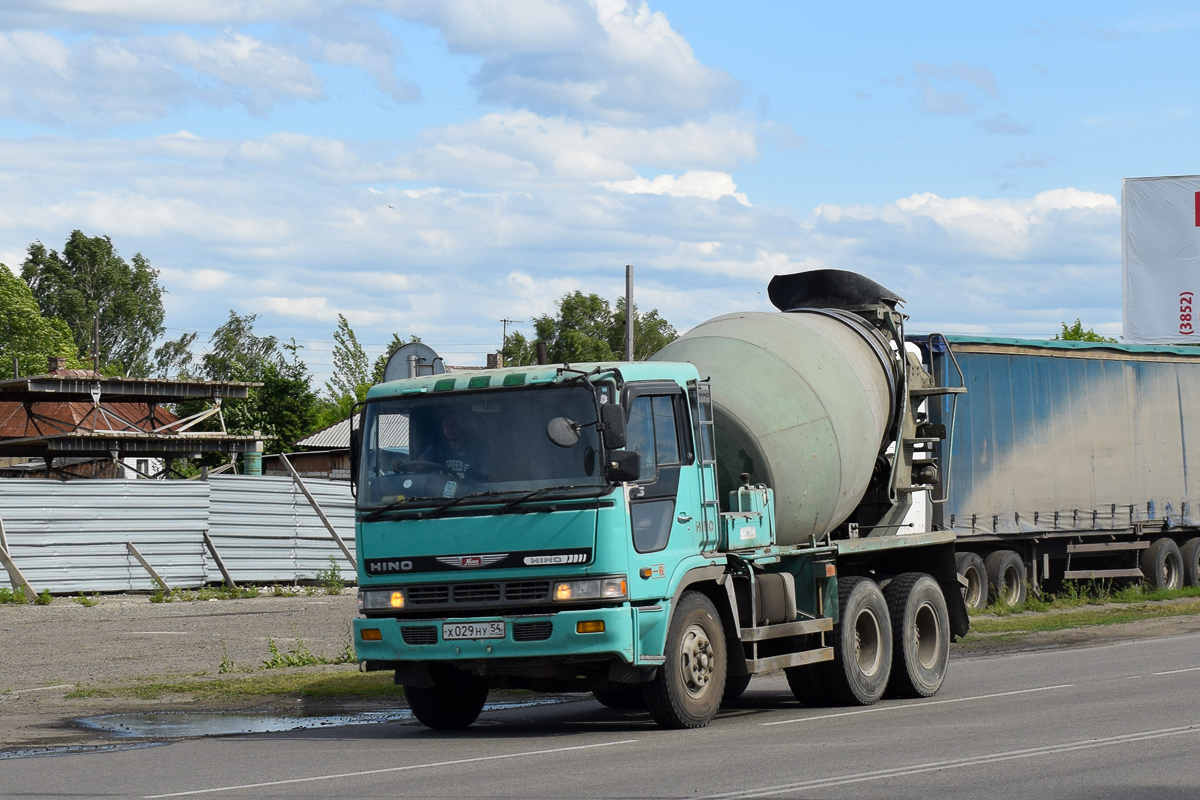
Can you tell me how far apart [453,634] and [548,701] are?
13.6 feet

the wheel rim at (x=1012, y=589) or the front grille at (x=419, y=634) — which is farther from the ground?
the front grille at (x=419, y=634)

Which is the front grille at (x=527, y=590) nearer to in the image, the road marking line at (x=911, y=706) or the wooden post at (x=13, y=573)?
the road marking line at (x=911, y=706)

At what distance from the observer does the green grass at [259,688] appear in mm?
14195

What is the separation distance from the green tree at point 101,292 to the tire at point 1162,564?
66364 millimetres

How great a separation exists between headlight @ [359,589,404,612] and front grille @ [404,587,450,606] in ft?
0.17

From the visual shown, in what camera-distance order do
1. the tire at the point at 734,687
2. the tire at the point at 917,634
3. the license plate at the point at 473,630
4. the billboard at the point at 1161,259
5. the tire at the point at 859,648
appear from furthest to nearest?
the billboard at the point at 1161,259 < the tire at the point at 917,634 < the tire at the point at 734,687 < the tire at the point at 859,648 < the license plate at the point at 473,630

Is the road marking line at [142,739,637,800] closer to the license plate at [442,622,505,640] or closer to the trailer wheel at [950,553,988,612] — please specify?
the license plate at [442,622,505,640]

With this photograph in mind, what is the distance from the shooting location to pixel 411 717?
1271 cm

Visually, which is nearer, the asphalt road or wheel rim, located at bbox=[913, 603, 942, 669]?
the asphalt road

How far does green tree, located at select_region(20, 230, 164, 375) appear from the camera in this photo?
8231 centimetres

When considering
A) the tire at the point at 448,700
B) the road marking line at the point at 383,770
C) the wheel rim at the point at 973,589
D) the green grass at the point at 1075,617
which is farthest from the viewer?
the wheel rim at the point at 973,589

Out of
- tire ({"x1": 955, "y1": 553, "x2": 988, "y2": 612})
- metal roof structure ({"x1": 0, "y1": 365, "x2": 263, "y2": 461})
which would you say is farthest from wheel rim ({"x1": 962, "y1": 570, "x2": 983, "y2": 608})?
metal roof structure ({"x1": 0, "y1": 365, "x2": 263, "y2": 461})

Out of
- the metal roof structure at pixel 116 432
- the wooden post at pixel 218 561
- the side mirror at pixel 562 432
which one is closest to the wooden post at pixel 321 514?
the wooden post at pixel 218 561

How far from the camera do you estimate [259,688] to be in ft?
47.3
